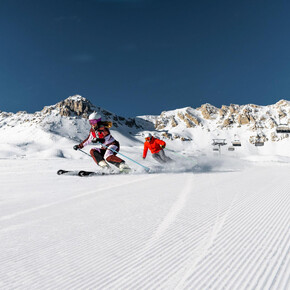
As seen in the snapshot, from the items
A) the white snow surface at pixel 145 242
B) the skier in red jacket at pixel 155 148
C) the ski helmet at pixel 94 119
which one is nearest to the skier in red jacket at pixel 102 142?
the ski helmet at pixel 94 119

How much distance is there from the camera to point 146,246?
2.14m

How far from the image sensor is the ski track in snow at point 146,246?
1.60m

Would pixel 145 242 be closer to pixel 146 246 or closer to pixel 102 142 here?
pixel 146 246

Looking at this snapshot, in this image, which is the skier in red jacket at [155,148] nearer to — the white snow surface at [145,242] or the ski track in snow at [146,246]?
the white snow surface at [145,242]

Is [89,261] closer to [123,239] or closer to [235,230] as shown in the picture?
[123,239]

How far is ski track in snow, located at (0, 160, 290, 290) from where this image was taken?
1601mm

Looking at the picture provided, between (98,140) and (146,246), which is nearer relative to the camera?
(146,246)

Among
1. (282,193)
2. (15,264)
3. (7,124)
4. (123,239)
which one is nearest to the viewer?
(15,264)

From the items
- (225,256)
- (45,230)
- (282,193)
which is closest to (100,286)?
(225,256)

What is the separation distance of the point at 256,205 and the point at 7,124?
225814 mm

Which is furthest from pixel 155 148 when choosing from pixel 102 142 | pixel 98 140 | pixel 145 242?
pixel 145 242

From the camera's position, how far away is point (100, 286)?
1531 millimetres

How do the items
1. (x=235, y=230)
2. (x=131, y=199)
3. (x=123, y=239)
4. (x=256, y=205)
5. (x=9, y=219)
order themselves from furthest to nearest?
(x=131, y=199) < (x=256, y=205) < (x=9, y=219) < (x=235, y=230) < (x=123, y=239)

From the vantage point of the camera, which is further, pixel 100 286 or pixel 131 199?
pixel 131 199
